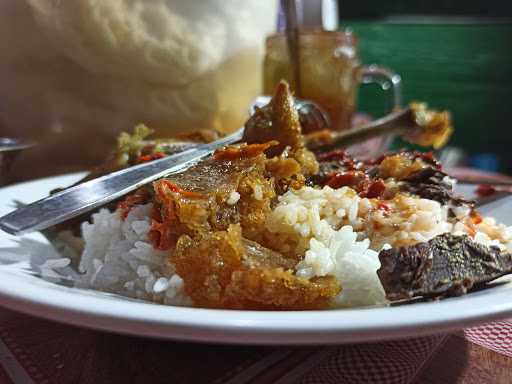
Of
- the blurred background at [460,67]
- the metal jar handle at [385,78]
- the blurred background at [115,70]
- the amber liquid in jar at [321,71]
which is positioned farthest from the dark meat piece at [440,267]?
the blurred background at [460,67]

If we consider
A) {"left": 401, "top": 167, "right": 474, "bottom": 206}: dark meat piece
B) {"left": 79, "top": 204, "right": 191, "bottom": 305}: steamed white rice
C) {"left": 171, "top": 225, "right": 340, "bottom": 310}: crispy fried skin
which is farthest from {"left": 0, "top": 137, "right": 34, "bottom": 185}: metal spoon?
{"left": 401, "top": 167, "right": 474, "bottom": 206}: dark meat piece

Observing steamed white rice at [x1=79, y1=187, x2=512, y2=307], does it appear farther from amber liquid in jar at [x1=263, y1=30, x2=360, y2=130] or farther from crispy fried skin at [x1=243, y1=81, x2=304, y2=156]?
amber liquid in jar at [x1=263, y1=30, x2=360, y2=130]

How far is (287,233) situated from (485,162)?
3627 millimetres

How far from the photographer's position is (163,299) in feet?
2.63

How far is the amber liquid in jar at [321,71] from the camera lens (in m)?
1.88

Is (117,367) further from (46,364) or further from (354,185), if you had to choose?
(354,185)

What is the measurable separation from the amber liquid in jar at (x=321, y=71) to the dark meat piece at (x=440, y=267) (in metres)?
1.20

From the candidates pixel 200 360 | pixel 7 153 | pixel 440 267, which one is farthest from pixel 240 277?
pixel 7 153

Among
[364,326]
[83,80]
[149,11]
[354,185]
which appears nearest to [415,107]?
[354,185]

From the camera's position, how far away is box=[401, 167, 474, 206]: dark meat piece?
1.01m

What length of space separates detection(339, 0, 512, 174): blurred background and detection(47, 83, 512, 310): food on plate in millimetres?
3514

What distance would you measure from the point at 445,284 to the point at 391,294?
69mm

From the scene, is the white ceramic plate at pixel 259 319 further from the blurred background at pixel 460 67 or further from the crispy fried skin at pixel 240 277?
the blurred background at pixel 460 67

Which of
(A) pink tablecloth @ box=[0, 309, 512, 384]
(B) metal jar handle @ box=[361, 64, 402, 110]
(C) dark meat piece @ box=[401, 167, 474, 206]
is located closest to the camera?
(A) pink tablecloth @ box=[0, 309, 512, 384]
